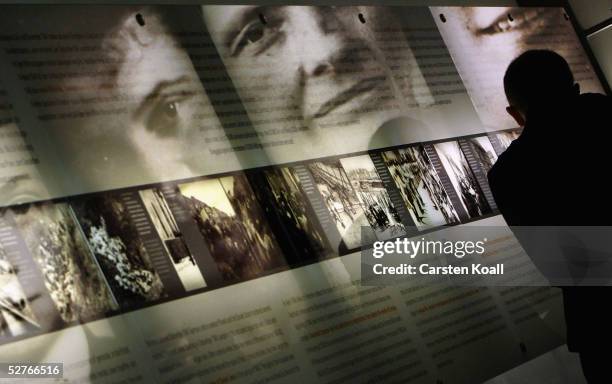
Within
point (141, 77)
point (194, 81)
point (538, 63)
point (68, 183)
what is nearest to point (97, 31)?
point (141, 77)

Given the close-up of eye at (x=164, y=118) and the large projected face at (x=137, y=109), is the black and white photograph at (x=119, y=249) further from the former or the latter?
the close-up of eye at (x=164, y=118)

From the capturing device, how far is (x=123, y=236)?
115 inches

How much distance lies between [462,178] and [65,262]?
2321mm

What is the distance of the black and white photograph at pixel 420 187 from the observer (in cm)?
386

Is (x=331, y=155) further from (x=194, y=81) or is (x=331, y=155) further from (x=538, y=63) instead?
(x=538, y=63)

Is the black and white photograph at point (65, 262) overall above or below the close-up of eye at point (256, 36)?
below

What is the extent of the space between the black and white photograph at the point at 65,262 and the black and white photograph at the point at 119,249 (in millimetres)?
35

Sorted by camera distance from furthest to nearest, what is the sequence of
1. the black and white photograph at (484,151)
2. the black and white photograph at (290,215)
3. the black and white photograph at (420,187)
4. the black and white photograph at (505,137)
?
1. the black and white photograph at (505,137)
2. the black and white photograph at (484,151)
3. the black and white photograph at (420,187)
4. the black and white photograph at (290,215)

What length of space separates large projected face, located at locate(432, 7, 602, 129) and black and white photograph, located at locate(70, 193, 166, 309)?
95.3 inches

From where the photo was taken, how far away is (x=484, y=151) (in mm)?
4344

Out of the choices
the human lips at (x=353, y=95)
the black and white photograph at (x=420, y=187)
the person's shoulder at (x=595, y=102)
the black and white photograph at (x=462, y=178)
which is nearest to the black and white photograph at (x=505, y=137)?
the black and white photograph at (x=462, y=178)

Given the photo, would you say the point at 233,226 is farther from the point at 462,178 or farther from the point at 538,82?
the point at 462,178

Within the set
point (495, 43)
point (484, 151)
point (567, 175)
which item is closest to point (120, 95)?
point (567, 175)

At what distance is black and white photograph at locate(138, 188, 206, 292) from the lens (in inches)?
119
